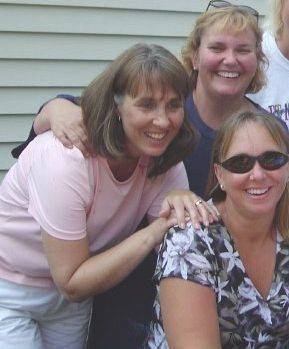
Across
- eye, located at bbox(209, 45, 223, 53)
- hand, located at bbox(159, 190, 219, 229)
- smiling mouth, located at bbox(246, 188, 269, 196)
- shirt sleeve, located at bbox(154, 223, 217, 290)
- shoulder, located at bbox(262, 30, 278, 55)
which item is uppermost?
eye, located at bbox(209, 45, 223, 53)

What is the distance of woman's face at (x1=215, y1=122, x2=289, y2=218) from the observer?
2195mm

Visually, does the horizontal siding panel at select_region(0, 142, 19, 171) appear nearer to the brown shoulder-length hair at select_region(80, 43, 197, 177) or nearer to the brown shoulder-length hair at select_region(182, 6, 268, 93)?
the brown shoulder-length hair at select_region(182, 6, 268, 93)

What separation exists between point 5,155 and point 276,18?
1.75 meters

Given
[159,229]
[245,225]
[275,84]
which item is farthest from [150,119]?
[275,84]

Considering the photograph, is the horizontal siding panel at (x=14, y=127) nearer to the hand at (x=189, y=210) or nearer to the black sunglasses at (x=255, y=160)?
the hand at (x=189, y=210)

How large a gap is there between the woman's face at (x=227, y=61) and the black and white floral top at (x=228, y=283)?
867mm

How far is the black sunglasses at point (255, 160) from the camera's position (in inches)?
86.0

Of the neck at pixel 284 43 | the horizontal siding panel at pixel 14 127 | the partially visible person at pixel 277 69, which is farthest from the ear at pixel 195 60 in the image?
the horizontal siding panel at pixel 14 127

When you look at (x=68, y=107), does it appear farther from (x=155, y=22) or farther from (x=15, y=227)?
(x=155, y=22)

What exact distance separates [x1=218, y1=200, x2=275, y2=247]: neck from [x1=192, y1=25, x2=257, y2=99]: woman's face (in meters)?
0.80

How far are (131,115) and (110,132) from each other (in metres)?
0.09

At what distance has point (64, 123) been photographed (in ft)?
7.97

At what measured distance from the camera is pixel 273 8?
3379 mm

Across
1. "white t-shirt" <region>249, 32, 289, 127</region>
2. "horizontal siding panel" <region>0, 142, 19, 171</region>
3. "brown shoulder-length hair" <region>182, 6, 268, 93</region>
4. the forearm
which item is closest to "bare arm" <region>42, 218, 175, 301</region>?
the forearm
